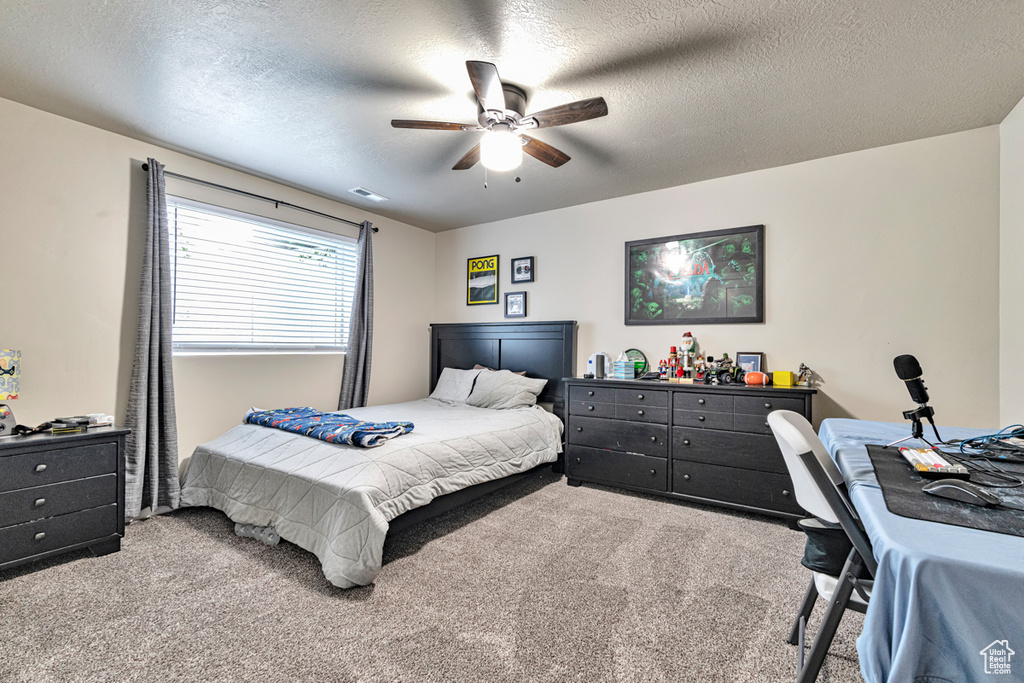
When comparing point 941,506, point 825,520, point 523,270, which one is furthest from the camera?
point 523,270

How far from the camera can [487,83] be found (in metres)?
1.98

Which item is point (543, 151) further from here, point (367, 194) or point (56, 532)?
point (56, 532)

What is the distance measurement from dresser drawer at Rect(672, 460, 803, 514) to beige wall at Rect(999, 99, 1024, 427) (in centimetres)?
125

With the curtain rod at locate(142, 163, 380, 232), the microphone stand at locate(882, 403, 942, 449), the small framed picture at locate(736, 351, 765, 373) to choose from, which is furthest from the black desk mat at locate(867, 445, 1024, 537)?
the curtain rod at locate(142, 163, 380, 232)

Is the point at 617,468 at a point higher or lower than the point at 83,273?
lower

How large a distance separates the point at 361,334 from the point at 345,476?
2.28 metres

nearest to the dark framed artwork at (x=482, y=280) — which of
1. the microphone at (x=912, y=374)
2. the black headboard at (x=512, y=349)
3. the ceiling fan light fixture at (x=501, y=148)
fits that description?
the black headboard at (x=512, y=349)

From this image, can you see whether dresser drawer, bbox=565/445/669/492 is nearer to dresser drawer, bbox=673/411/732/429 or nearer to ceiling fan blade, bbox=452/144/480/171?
dresser drawer, bbox=673/411/732/429

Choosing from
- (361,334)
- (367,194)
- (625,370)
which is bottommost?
(625,370)

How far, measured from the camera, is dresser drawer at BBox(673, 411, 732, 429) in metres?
3.16

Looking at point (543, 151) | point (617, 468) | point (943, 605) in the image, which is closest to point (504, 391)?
point (617, 468)

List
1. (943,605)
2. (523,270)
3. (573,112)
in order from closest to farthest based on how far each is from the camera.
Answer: (943,605)
(573,112)
(523,270)

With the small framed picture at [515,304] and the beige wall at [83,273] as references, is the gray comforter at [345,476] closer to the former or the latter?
the beige wall at [83,273]

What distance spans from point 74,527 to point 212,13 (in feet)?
8.63
